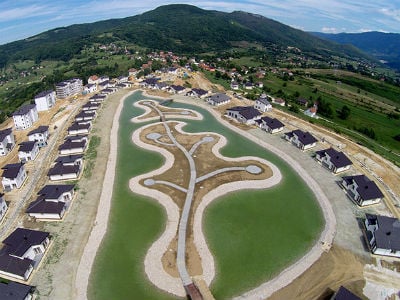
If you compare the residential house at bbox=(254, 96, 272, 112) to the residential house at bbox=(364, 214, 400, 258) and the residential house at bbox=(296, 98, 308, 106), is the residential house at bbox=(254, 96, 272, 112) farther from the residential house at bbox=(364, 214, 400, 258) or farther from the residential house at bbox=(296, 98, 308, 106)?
the residential house at bbox=(364, 214, 400, 258)

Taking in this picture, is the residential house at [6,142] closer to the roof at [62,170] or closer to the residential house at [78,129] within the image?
the residential house at [78,129]

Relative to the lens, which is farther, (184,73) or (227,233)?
(184,73)

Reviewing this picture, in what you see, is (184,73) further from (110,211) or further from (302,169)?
(110,211)

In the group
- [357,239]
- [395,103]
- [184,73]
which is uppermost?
[184,73]

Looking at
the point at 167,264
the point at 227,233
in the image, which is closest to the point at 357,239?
the point at 227,233

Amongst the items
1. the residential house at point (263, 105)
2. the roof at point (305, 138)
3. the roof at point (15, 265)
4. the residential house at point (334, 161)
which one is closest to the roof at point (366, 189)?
the residential house at point (334, 161)

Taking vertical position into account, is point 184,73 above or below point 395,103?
above

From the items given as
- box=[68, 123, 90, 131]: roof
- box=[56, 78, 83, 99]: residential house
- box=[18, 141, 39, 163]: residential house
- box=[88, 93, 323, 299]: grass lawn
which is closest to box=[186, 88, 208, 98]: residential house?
box=[68, 123, 90, 131]: roof
